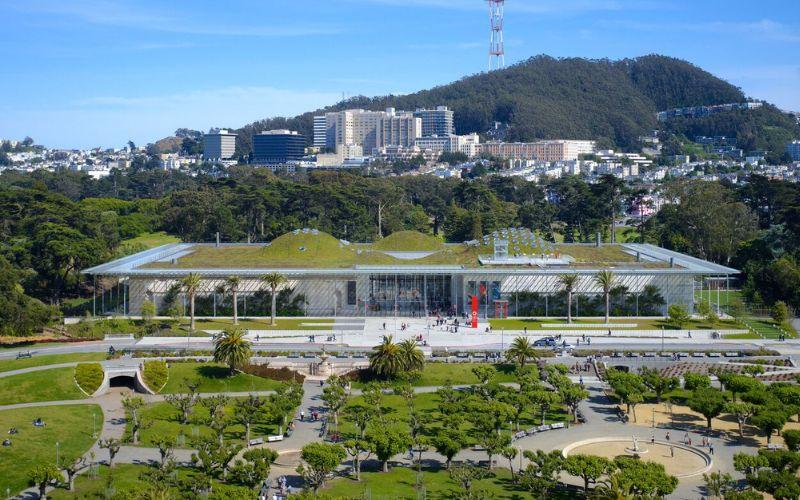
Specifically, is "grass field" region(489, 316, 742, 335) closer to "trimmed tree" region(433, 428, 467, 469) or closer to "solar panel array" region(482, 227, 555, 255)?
"solar panel array" region(482, 227, 555, 255)

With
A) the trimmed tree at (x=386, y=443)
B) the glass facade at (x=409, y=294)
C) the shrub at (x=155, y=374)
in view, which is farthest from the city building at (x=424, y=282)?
the trimmed tree at (x=386, y=443)

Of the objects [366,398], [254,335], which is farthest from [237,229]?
[366,398]

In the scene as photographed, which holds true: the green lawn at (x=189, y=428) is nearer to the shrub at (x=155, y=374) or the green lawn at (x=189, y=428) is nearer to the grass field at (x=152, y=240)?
the shrub at (x=155, y=374)

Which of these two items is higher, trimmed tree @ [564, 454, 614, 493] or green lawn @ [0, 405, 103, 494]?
trimmed tree @ [564, 454, 614, 493]

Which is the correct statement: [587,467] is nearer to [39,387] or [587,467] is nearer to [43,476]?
[43,476]

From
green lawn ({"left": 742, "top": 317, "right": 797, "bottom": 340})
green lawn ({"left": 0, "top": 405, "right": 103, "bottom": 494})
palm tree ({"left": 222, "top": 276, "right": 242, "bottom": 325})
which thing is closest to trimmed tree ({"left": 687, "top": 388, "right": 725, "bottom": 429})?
green lawn ({"left": 742, "top": 317, "right": 797, "bottom": 340})

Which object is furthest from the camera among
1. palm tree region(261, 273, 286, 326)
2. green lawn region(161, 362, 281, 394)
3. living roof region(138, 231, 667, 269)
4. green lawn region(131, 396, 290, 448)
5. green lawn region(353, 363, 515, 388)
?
living roof region(138, 231, 667, 269)

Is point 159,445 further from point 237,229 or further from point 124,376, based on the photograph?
point 237,229

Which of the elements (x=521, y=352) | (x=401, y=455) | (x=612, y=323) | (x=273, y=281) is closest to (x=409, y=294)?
(x=273, y=281)
